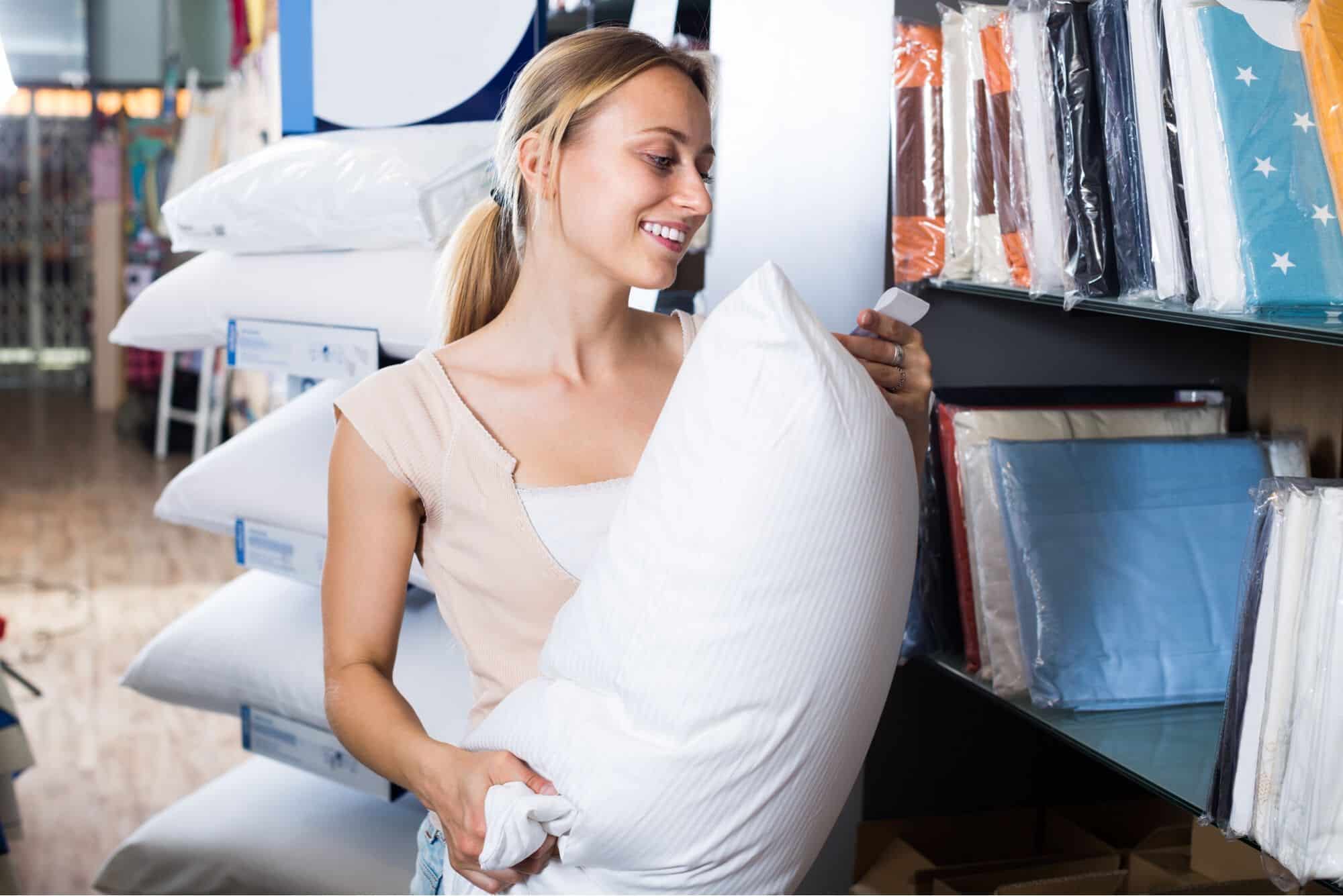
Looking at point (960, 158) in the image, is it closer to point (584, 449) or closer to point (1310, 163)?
point (1310, 163)

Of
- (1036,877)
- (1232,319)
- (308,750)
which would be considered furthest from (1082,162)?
(308,750)

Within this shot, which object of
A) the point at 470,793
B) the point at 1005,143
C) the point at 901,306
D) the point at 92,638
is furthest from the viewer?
the point at 92,638

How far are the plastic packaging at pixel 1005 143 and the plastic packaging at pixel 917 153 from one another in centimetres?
9

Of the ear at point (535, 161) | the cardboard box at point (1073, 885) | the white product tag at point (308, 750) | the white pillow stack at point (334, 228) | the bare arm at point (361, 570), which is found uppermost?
the ear at point (535, 161)

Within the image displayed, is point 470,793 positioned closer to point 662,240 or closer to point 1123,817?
point 662,240

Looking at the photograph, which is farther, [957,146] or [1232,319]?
[957,146]

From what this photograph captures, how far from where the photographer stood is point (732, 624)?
0.85 m

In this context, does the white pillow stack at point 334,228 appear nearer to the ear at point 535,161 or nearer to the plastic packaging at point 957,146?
the ear at point 535,161

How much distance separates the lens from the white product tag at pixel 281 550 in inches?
74.7

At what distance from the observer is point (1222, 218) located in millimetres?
1071

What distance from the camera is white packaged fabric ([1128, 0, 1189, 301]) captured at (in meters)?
1.12

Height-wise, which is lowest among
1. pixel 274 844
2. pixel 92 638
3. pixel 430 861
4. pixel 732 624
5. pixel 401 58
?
pixel 92 638

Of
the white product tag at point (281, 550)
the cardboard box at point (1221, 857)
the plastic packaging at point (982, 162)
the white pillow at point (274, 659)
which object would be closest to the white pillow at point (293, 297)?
the white product tag at point (281, 550)

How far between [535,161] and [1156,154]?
54 cm
